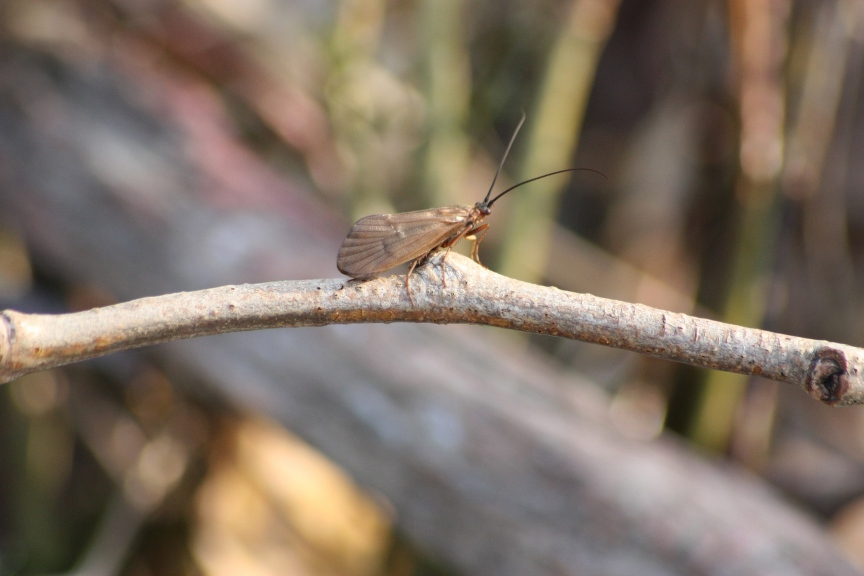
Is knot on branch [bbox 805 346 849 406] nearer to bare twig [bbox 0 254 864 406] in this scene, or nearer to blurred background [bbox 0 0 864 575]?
bare twig [bbox 0 254 864 406]

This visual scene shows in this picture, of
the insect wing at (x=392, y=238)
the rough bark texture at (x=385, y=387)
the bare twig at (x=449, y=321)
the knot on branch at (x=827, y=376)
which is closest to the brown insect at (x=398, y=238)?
the insect wing at (x=392, y=238)

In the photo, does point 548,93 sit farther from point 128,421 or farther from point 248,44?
point 128,421

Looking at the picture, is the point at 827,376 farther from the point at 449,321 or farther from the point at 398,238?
the point at 398,238

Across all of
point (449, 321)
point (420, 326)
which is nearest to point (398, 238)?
point (449, 321)

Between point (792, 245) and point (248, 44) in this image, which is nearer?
point (792, 245)

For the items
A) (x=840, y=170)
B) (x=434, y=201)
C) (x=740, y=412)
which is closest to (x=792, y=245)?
(x=840, y=170)

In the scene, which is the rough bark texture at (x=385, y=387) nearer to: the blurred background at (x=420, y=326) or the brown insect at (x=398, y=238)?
the blurred background at (x=420, y=326)

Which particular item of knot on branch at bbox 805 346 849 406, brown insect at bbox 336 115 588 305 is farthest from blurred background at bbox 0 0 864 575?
knot on branch at bbox 805 346 849 406
